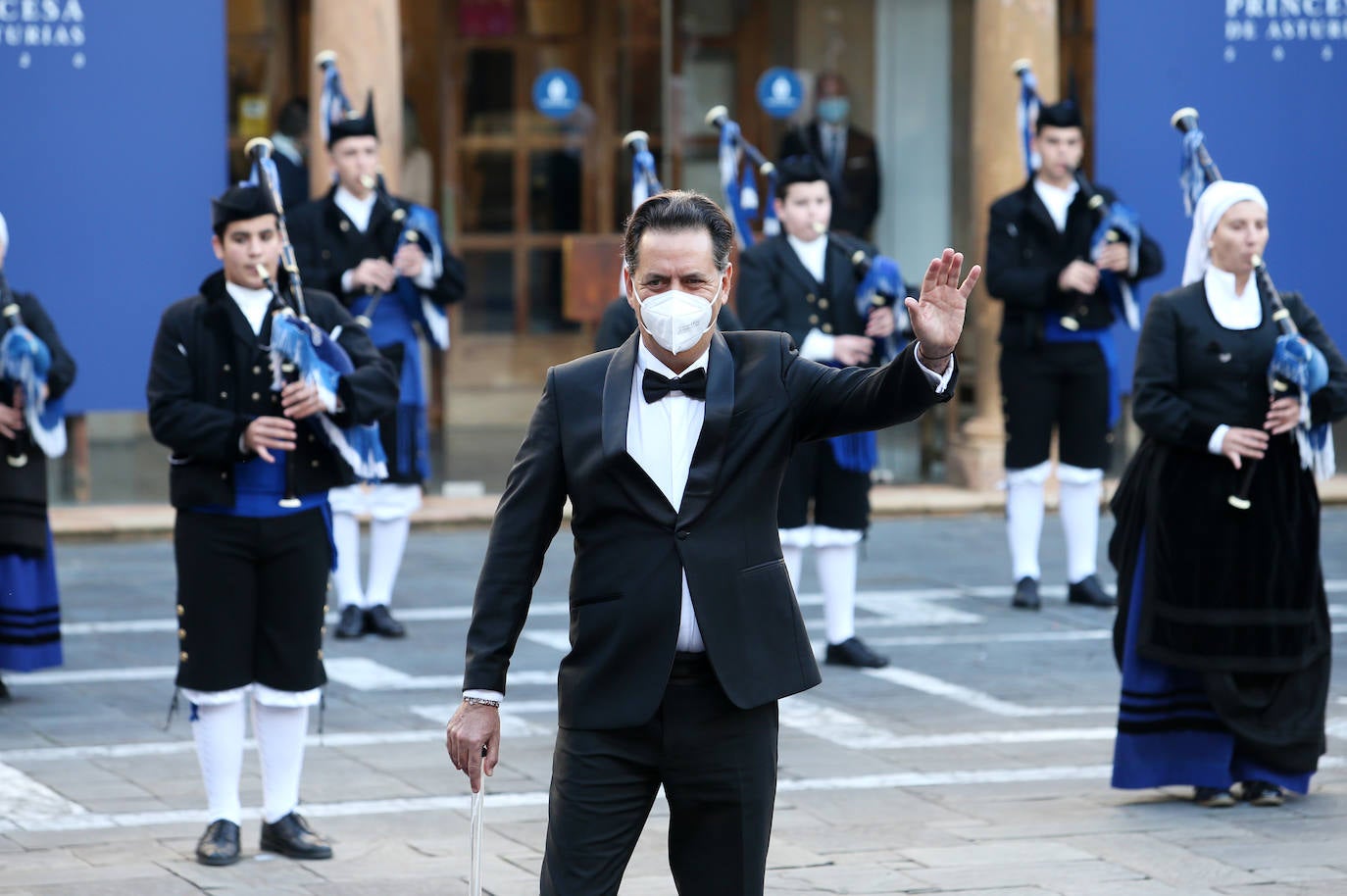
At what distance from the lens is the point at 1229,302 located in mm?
7195

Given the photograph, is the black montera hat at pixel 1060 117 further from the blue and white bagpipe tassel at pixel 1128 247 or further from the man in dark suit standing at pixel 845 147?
the man in dark suit standing at pixel 845 147

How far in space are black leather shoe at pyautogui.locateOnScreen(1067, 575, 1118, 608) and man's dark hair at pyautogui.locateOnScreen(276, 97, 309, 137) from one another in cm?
576

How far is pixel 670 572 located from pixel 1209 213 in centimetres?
360

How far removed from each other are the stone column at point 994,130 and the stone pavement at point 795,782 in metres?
3.32

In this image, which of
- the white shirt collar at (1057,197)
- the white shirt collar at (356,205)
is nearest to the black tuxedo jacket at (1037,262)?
the white shirt collar at (1057,197)

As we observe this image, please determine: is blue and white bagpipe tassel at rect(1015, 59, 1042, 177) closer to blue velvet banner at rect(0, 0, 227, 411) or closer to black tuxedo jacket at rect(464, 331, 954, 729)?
blue velvet banner at rect(0, 0, 227, 411)

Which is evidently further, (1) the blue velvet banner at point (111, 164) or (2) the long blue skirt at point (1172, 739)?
(1) the blue velvet banner at point (111, 164)

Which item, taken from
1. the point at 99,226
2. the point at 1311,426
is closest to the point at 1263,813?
the point at 1311,426

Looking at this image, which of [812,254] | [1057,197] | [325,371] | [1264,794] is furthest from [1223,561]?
[1057,197]

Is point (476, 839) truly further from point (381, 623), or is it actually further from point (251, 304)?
point (381, 623)

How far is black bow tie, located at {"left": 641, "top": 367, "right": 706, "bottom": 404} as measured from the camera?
4195 millimetres

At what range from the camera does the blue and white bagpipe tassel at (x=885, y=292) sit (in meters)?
9.44

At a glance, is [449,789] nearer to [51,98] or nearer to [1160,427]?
[1160,427]

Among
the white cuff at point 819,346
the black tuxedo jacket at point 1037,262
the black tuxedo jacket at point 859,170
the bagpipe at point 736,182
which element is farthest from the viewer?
the black tuxedo jacket at point 859,170
